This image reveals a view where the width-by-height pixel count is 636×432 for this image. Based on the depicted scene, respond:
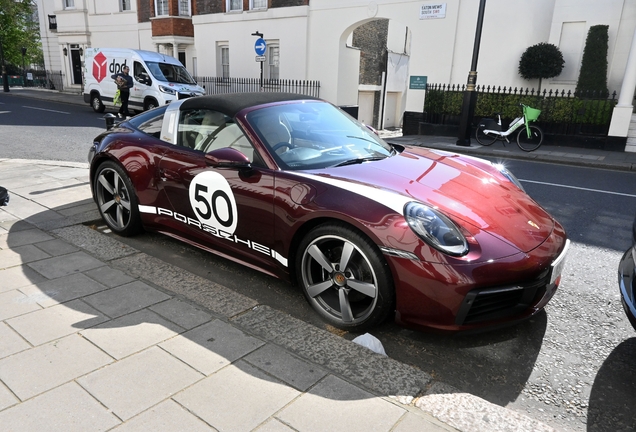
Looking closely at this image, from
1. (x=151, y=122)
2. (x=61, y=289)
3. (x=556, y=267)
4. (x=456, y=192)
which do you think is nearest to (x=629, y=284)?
(x=556, y=267)

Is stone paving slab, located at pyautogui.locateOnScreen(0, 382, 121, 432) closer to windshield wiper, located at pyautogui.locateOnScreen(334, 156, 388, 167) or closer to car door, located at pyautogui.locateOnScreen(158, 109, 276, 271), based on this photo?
car door, located at pyautogui.locateOnScreen(158, 109, 276, 271)

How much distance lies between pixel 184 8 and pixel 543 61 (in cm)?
1958

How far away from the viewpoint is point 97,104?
19375 mm

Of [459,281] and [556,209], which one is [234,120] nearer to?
[459,281]

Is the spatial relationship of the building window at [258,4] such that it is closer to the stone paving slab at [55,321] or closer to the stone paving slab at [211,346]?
the stone paving slab at [55,321]

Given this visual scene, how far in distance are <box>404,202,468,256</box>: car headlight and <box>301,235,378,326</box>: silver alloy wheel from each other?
36cm

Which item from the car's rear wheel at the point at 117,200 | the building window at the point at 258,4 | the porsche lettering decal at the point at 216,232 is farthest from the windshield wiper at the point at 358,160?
the building window at the point at 258,4

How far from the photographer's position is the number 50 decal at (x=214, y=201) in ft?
11.4

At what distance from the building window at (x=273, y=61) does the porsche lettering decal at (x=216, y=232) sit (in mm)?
19524

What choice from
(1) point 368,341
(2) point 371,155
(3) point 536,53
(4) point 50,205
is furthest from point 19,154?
(3) point 536,53

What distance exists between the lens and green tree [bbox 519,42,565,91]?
1399 cm

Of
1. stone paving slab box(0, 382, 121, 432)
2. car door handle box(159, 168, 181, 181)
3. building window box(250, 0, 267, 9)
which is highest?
building window box(250, 0, 267, 9)

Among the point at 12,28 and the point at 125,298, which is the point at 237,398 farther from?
the point at 12,28

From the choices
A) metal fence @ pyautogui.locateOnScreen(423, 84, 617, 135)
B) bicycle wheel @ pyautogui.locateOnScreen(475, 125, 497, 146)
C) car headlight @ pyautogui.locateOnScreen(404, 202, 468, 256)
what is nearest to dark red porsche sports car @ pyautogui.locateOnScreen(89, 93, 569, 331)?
car headlight @ pyautogui.locateOnScreen(404, 202, 468, 256)
